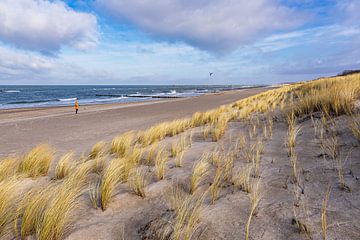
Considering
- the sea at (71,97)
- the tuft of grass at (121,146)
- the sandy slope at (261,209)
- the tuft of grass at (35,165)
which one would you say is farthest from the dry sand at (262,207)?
the sea at (71,97)

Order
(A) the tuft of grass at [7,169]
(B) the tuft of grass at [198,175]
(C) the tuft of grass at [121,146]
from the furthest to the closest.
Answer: (C) the tuft of grass at [121,146] → (A) the tuft of grass at [7,169] → (B) the tuft of grass at [198,175]

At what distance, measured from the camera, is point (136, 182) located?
123 inches

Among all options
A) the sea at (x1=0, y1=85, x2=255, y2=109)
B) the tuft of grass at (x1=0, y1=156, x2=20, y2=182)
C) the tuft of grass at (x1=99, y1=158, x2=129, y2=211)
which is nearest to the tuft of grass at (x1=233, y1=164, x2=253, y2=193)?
the tuft of grass at (x1=99, y1=158, x2=129, y2=211)

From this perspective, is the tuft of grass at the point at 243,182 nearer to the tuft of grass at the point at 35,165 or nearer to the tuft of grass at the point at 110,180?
the tuft of grass at the point at 110,180

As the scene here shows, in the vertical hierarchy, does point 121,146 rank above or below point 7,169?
below

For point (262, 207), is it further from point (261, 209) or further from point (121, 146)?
point (121, 146)

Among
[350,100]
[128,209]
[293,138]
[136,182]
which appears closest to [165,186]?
[136,182]

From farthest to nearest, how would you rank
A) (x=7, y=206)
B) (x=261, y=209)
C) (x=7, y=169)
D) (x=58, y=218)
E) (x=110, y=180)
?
(x=7, y=169) → (x=110, y=180) → (x=7, y=206) → (x=261, y=209) → (x=58, y=218)

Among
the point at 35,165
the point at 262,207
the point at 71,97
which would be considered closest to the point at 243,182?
the point at 262,207

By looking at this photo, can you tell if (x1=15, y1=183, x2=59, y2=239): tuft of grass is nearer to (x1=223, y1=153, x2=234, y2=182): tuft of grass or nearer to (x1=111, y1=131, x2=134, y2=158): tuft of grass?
(x1=223, y1=153, x2=234, y2=182): tuft of grass

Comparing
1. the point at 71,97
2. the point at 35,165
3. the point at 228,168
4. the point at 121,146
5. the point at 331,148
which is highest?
the point at 331,148

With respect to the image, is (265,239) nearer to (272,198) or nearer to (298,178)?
(272,198)

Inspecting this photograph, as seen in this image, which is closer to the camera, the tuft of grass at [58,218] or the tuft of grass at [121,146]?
the tuft of grass at [58,218]

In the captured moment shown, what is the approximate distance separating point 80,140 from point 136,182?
642 cm
